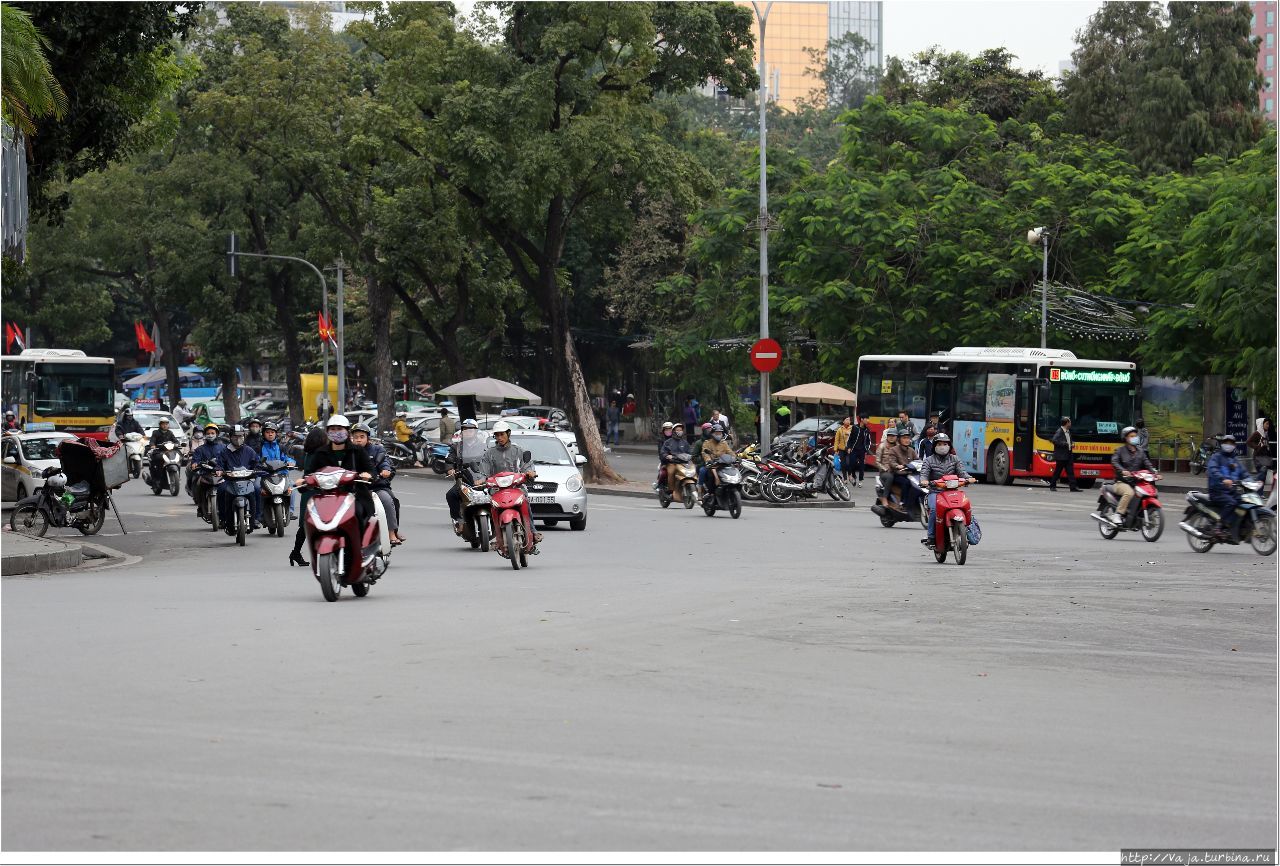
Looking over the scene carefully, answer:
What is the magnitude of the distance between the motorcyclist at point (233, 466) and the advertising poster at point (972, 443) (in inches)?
854

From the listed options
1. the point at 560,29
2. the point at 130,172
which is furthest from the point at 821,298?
the point at 130,172

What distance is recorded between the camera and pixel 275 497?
25.1 metres

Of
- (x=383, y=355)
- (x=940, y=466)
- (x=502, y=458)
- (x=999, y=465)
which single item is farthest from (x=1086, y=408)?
(x=383, y=355)

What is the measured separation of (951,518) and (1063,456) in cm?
1982

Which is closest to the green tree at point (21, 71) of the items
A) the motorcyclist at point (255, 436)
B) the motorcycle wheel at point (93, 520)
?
the motorcycle wheel at point (93, 520)

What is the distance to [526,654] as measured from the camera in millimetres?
11547

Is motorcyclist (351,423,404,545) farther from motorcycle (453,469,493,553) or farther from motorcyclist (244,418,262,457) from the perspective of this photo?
motorcyclist (244,418,262,457)

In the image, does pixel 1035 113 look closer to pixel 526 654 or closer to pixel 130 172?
pixel 130 172

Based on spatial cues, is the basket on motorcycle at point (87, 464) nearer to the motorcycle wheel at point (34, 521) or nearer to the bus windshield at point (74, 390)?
the motorcycle wheel at point (34, 521)

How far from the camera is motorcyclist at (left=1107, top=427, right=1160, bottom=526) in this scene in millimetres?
24094

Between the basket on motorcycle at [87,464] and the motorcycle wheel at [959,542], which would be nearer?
the motorcycle wheel at [959,542]

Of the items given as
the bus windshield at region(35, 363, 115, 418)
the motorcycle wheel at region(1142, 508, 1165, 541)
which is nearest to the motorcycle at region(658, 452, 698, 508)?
the motorcycle wheel at region(1142, 508, 1165, 541)

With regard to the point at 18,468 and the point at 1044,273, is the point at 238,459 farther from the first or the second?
the point at 1044,273

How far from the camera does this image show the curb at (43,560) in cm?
1870
